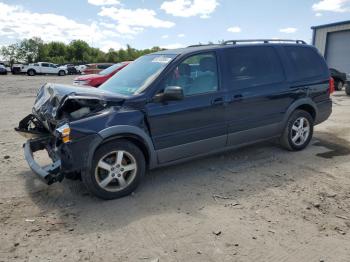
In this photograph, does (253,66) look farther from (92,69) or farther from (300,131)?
(92,69)

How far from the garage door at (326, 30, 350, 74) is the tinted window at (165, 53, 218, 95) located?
825 inches

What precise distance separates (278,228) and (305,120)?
121 inches

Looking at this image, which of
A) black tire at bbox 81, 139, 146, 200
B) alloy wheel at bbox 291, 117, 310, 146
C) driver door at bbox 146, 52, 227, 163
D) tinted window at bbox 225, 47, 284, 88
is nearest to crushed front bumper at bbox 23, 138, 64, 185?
black tire at bbox 81, 139, 146, 200

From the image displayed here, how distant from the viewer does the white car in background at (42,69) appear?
4056 cm

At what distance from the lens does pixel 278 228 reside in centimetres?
344

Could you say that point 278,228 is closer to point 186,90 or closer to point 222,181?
point 222,181

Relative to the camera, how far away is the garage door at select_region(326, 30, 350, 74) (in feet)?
73.5

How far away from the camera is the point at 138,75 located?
4797 millimetres

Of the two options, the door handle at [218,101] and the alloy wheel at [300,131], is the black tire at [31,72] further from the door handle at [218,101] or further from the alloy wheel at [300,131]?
the door handle at [218,101]

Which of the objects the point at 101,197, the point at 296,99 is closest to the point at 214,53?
the point at 296,99

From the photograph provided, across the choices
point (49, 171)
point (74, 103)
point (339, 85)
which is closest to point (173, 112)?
point (74, 103)

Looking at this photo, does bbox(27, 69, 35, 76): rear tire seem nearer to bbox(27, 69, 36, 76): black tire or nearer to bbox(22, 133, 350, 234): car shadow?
bbox(27, 69, 36, 76): black tire

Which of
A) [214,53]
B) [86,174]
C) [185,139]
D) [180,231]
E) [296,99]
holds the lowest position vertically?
[180,231]

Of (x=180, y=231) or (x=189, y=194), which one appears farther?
(x=189, y=194)
